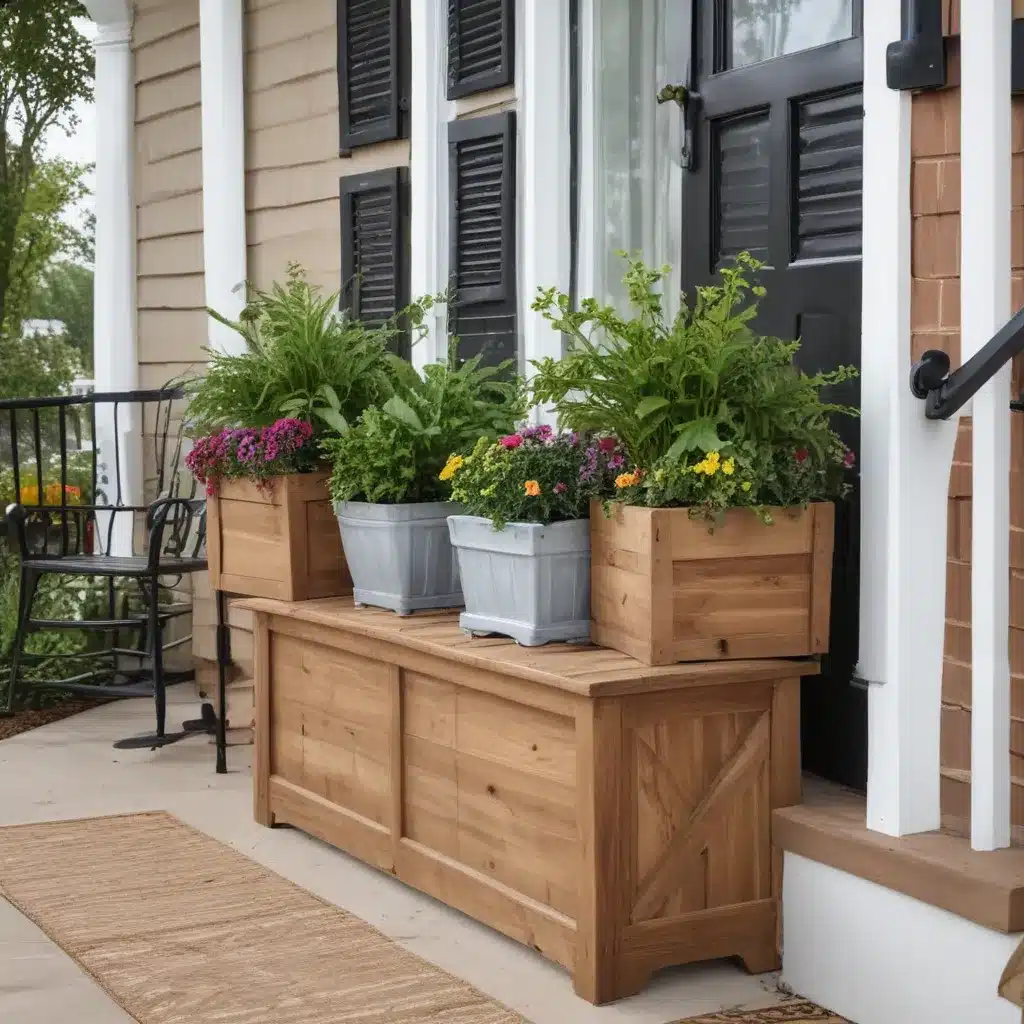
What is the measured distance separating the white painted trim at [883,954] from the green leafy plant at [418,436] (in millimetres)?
1240

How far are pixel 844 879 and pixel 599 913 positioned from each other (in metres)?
0.43

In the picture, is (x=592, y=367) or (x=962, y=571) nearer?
(x=962, y=571)

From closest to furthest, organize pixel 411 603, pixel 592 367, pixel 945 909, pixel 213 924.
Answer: pixel 945 909
pixel 592 367
pixel 213 924
pixel 411 603

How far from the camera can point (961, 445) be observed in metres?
2.87

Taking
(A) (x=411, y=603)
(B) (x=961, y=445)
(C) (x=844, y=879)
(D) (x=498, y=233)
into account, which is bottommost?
(C) (x=844, y=879)

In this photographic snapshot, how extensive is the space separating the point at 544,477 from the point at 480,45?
5.64 ft

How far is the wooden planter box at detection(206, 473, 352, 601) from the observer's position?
3.98 metres

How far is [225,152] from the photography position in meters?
5.73

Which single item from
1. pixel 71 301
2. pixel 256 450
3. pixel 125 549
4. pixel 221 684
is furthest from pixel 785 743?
pixel 71 301

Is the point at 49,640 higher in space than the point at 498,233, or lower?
lower

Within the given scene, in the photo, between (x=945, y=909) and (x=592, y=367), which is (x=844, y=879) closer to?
(x=945, y=909)

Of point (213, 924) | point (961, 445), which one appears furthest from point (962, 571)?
point (213, 924)

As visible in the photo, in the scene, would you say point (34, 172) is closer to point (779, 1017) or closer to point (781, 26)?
point (781, 26)

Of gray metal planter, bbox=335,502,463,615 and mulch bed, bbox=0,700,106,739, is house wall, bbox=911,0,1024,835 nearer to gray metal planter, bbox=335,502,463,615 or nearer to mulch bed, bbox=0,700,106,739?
gray metal planter, bbox=335,502,463,615
